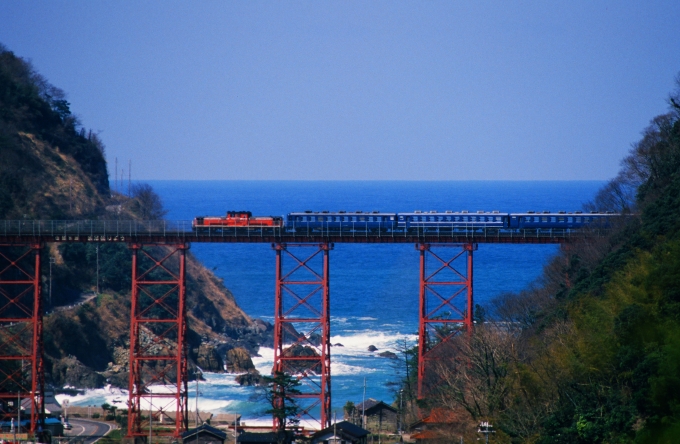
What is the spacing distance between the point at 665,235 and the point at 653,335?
8.22 m

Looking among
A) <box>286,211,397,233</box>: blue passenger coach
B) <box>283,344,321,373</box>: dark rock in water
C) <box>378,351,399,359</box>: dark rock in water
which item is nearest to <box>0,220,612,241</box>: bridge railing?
<box>286,211,397,233</box>: blue passenger coach

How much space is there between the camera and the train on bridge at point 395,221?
46.2 metres

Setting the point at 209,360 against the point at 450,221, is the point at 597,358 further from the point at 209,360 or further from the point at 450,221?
the point at 209,360

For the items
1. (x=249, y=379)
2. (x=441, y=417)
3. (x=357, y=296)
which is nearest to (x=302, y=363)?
(x=249, y=379)

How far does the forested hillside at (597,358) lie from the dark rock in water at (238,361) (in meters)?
22.2

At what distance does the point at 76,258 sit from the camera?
70.9 metres

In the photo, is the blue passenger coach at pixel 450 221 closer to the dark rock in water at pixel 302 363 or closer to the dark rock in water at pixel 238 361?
the dark rock in water at pixel 302 363

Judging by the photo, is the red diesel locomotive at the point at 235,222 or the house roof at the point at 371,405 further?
the house roof at the point at 371,405

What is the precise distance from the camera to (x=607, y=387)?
3247cm

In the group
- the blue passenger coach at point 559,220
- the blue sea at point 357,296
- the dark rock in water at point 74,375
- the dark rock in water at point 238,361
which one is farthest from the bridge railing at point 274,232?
the dark rock in water at point 238,361

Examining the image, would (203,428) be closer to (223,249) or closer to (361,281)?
(361,281)

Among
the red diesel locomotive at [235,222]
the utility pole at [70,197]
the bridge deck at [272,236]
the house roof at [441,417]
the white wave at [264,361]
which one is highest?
the utility pole at [70,197]

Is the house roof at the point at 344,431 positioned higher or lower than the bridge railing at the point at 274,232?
lower

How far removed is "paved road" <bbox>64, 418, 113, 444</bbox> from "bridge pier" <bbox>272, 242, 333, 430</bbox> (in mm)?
8078
